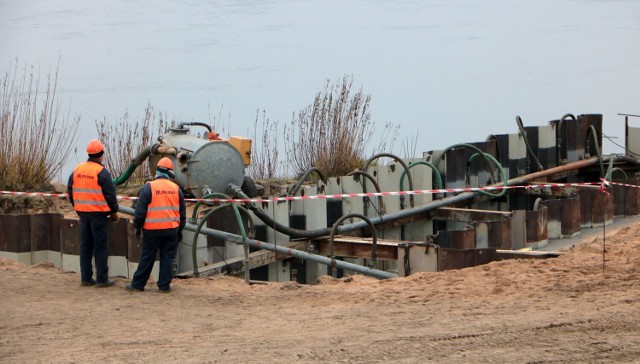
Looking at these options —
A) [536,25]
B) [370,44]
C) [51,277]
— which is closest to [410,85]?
[370,44]

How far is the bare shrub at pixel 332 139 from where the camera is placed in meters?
17.3

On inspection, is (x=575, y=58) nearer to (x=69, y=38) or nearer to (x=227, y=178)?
(x=69, y=38)

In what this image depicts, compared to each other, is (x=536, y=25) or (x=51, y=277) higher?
(x=536, y=25)

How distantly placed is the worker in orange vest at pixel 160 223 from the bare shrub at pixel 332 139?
710 centimetres

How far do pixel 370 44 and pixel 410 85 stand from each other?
4.15m

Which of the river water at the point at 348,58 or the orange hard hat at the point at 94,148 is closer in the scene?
the orange hard hat at the point at 94,148

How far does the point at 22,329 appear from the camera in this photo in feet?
28.4

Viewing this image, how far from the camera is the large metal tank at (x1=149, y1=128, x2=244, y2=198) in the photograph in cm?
1330

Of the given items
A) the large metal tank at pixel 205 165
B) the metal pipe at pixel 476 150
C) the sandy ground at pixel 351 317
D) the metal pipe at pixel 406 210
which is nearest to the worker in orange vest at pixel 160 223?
the sandy ground at pixel 351 317

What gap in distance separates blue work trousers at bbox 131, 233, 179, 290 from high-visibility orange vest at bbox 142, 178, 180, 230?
16cm

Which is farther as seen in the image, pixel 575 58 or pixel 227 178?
pixel 575 58

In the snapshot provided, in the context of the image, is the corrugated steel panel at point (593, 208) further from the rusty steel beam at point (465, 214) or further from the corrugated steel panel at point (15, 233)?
the corrugated steel panel at point (15, 233)

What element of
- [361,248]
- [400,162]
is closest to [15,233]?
[361,248]

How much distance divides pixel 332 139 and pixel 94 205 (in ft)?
24.8
